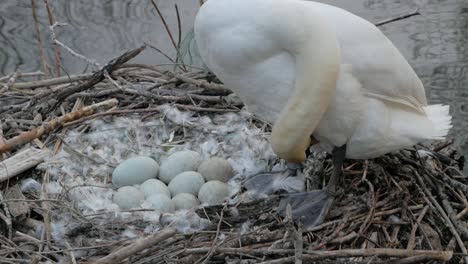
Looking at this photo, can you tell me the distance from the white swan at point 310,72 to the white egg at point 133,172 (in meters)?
0.49

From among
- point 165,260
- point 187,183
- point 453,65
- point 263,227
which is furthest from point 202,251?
point 453,65

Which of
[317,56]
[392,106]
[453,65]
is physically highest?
[317,56]

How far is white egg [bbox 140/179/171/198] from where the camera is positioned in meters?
2.62

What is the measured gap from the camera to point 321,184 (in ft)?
8.99

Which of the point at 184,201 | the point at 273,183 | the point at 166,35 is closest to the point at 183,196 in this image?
the point at 184,201

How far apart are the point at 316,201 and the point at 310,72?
0.50 metres

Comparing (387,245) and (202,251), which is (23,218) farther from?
(387,245)

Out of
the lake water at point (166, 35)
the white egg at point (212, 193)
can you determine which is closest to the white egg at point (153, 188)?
the white egg at point (212, 193)

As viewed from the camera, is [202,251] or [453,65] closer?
[202,251]

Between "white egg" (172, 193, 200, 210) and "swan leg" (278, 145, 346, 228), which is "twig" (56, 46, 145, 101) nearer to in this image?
"white egg" (172, 193, 200, 210)

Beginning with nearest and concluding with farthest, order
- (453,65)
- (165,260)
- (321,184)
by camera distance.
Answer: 1. (165,260)
2. (321,184)
3. (453,65)

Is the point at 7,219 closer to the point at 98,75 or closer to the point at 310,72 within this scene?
the point at 98,75

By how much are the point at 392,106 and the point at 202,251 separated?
2.63ft

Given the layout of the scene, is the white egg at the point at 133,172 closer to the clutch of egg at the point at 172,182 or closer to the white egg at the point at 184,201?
the clutch of egg at the point at 172,182
